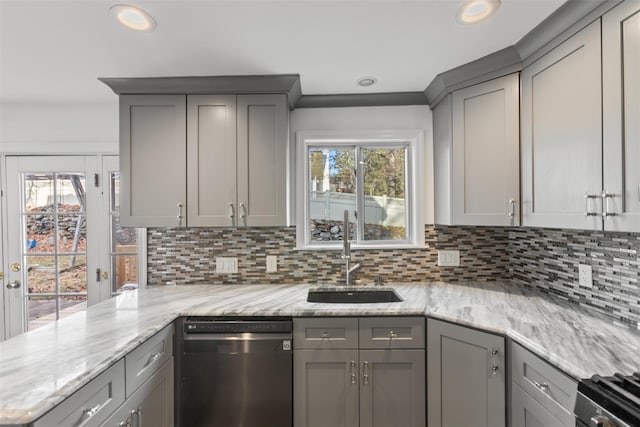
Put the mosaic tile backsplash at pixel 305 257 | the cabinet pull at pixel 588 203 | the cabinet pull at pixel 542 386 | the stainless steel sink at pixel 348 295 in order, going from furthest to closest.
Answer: the mosaic tile backsplash at pixel 305 257 < the stainless steel sink at pixel 348 295 < the cabinet pull at pixel 588 203 < the cabinet pull at pixel 542 386

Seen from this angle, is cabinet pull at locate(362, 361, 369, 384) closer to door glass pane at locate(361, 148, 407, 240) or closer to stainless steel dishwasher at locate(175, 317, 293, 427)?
stainless steel dishwasher at locate(175, 317, 293, 427)

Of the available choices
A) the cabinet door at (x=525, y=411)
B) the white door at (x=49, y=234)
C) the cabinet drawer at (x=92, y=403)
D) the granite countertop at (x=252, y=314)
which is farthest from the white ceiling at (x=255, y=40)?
the cabinet door at (x=525, y=411)

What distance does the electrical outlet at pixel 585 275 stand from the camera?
5.45ft

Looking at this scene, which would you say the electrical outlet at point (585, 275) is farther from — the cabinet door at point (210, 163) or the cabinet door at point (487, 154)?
the cabinet door at point (210, 163)

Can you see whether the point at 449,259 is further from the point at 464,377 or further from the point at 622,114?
the point at 622,114

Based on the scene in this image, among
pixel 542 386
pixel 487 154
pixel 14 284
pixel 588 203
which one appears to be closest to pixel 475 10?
pixel 487 154

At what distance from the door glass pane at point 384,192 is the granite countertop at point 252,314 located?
49 centimetres

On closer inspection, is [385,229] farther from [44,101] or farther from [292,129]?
[44,101]

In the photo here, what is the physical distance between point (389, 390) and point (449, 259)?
1.08 m

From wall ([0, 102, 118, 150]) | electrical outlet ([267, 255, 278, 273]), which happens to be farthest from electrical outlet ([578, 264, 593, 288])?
wall ([0, 102, 118, 150])

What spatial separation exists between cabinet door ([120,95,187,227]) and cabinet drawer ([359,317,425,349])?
4.69ft

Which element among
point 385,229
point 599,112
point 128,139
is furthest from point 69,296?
point 599,112

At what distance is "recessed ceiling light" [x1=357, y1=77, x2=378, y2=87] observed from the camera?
2.08 meters

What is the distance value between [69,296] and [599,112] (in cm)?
355
